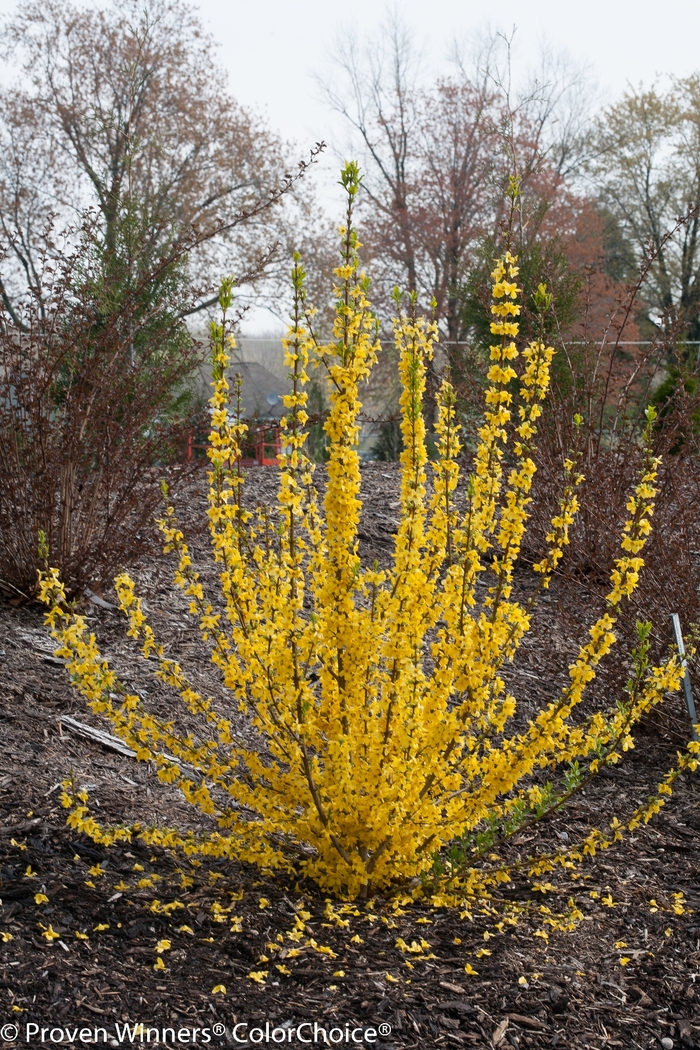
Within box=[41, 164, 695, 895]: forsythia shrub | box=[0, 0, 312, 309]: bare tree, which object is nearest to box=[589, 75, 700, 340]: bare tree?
box=[0, 0, 312, 309]: bare tree

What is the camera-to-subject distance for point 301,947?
8.61 feet

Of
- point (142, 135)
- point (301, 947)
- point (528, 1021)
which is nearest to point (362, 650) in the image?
point (301, 947)

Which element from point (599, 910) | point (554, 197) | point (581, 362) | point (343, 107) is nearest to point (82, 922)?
point (599, 910)

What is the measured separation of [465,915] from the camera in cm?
288

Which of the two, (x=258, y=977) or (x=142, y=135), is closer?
(x=258, y=977)

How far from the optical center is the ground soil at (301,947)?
2342 mm

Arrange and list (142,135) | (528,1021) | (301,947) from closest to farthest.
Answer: (528,1021), (301,947), (142,135)

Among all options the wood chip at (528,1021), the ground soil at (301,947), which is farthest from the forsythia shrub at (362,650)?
the wood chip at (528,1021)

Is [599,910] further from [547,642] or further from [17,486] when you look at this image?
[17,486]

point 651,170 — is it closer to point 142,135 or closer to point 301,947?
point 142,135

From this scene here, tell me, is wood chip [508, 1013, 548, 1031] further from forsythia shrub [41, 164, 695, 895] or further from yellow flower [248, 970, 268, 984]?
yellow flower [248, 970, 268, 984]

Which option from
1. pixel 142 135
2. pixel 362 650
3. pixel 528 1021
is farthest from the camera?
pixel 142 135

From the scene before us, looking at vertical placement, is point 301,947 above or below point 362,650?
below

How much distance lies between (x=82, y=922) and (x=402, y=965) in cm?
91
